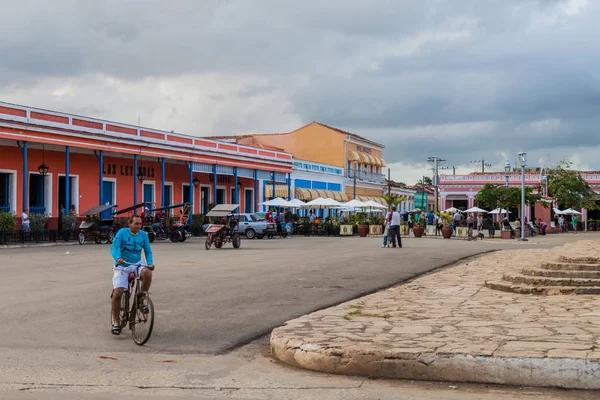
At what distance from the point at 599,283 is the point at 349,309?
420 cm

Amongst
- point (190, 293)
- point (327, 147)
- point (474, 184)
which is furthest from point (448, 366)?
point (474, 184)

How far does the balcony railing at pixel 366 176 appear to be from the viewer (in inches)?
2670

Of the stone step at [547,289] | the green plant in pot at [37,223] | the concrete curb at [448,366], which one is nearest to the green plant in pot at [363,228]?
the green plant in pot at [37,223]

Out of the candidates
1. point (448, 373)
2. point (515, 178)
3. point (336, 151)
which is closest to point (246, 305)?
point (448, 373)

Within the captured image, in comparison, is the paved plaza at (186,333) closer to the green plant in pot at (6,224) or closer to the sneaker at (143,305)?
the sneaker at (143,305)

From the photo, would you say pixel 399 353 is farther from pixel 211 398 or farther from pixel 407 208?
pixel 407 208

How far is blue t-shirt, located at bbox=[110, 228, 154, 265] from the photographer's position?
28.7ft

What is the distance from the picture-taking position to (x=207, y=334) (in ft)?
29.0

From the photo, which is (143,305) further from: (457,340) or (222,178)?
(222,178)

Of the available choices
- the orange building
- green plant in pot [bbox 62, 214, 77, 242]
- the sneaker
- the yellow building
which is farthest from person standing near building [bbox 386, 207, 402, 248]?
the yellow building

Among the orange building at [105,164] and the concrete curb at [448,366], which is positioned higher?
the orange building at [105,164]

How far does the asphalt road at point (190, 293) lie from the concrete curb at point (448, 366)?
1399 millimetres

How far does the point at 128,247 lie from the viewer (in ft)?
28.8

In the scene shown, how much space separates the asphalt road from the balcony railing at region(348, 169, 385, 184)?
45732 mm
